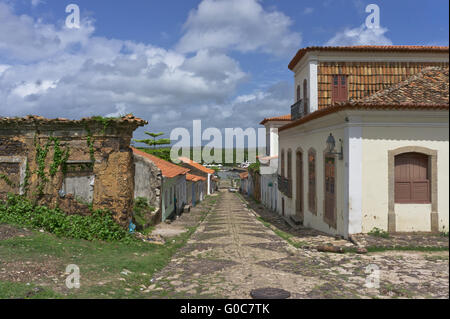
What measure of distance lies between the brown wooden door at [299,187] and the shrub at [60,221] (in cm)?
832

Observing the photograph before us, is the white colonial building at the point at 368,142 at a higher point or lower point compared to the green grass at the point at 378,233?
higher

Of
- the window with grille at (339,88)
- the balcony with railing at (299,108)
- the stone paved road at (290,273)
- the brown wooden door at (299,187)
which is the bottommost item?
the stone paved road at (290,273)

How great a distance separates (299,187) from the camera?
54.8 feet

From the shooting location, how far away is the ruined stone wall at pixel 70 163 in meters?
10.8

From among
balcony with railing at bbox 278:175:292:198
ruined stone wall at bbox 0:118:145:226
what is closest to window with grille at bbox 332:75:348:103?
balcony with railing at bbox 278:175:292:198

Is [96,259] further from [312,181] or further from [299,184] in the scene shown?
[299,184]

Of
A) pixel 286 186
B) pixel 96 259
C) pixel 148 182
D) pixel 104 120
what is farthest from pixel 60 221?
pixel 286 186

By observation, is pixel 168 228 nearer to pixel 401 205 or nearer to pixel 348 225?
pixel 348 225

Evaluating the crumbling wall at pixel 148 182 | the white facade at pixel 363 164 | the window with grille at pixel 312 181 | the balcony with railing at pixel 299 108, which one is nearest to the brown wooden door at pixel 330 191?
the white facade at pixel 363 164

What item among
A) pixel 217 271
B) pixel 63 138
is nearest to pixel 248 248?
pixel 217 271

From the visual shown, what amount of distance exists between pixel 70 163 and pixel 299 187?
9884 mm

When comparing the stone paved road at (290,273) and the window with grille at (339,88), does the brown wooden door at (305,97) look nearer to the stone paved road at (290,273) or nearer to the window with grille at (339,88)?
the window with grille at (339,88)

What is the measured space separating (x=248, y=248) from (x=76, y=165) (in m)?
5.69

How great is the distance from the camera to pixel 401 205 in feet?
17.6
